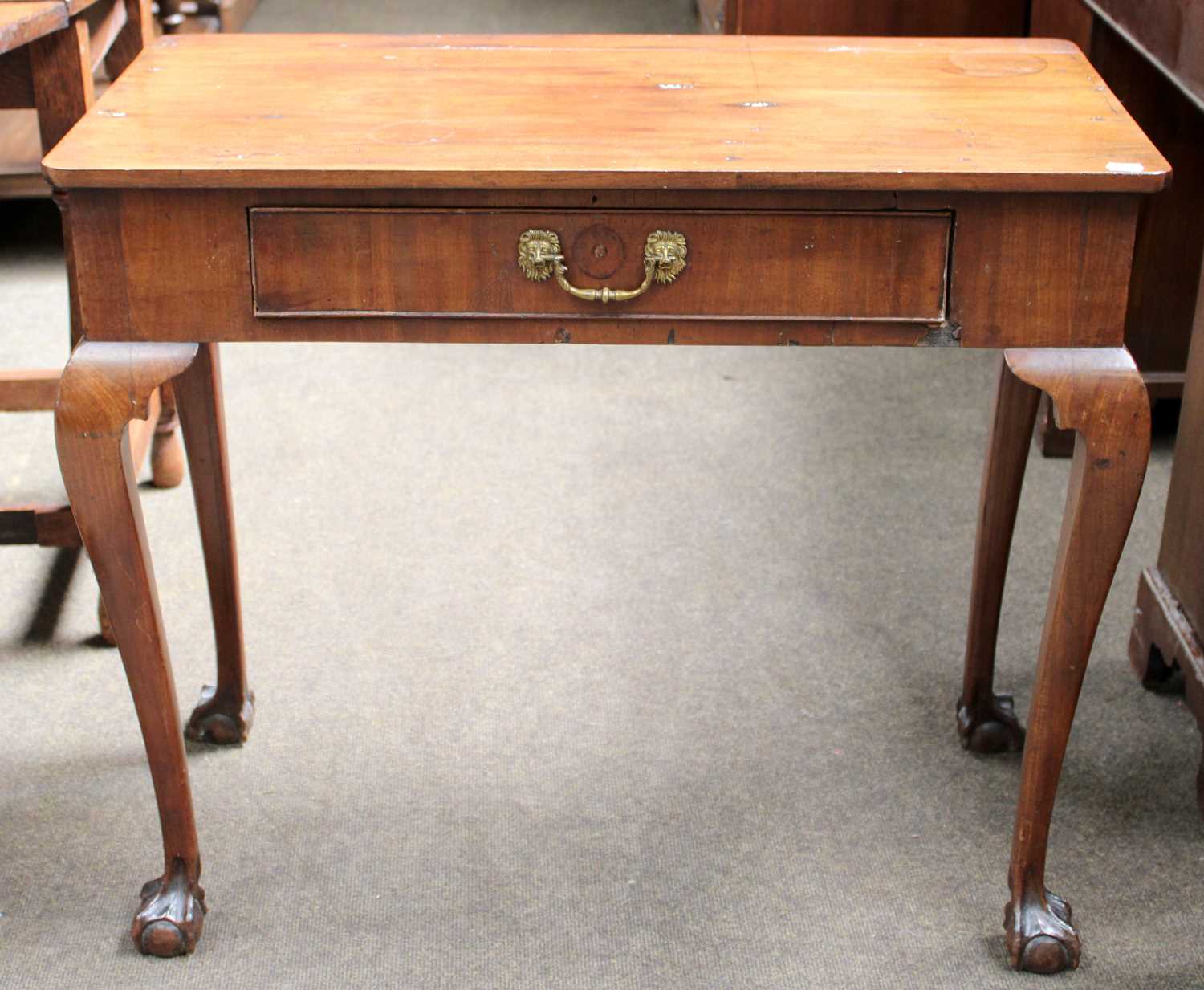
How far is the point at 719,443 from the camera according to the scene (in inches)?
114

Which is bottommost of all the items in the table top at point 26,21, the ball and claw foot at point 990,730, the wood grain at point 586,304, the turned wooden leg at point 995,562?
the ball and claw foot at point 990,730

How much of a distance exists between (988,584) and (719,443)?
103 centimetres

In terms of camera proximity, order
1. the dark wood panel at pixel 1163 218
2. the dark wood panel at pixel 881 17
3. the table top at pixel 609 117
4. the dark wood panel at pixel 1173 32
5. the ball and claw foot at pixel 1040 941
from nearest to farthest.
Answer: the table top at pixel 609 117, the ball and claw foot at pixel 1040 941, the dark wood panel at pixel 1173 32, the dark wood panel at pixel 1163 218, the dark wood panel at pixel 881 17

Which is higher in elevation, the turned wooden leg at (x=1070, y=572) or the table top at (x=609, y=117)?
the table top at (x=609, y=117)

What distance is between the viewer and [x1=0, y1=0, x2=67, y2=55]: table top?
1.76 meters

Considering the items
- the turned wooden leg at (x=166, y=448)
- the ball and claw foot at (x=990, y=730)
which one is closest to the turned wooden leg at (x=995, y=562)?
the ball and claw foot at (x=990, y=730)

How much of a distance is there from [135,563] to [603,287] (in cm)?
55

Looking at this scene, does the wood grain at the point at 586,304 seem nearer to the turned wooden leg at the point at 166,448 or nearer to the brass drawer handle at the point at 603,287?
the brass drawer handle at the point at 603,287

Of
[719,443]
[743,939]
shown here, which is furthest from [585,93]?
[719,443]

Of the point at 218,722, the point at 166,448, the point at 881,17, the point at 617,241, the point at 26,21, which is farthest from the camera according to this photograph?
the point at 881,17

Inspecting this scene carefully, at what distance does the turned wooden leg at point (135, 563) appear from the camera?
143cm

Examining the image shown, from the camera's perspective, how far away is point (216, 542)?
1914 millimetres

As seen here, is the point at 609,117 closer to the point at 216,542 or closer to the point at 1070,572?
the point at 1070,572

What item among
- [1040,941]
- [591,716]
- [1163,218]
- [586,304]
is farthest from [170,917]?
[1163,218]
